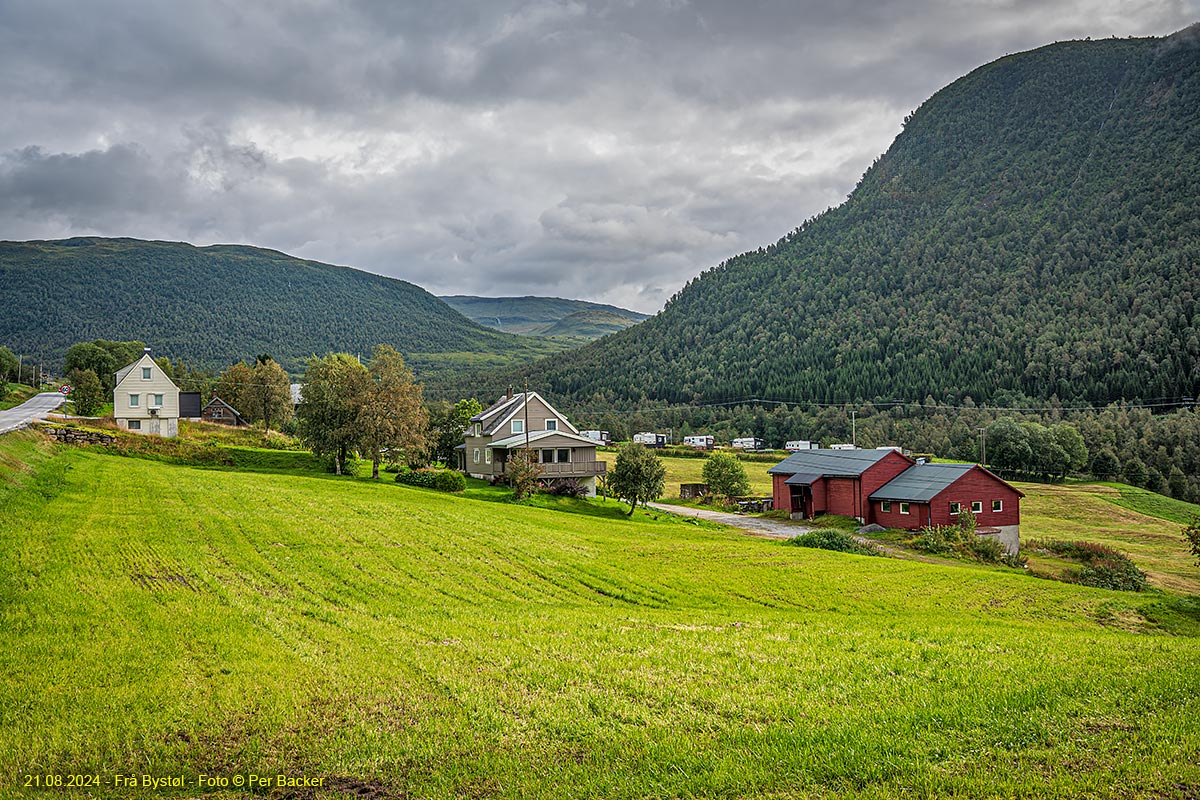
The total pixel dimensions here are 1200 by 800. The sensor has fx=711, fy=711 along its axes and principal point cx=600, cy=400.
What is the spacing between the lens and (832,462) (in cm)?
5622

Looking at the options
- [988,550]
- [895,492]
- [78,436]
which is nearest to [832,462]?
[895,492]

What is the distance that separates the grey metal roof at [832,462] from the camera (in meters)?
52.5

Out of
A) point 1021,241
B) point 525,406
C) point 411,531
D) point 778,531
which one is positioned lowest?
point 778,531

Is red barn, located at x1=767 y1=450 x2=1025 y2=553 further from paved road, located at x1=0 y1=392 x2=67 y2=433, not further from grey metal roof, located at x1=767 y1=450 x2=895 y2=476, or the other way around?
paved road, located at x1=0 y1=392 x2=67 y2=433

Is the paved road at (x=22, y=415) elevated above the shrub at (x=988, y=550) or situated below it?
above

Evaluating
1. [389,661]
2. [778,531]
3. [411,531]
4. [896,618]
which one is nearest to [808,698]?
[389,661]

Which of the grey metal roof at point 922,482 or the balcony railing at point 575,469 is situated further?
the balcony railing at point 575,469

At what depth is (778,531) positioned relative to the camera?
47.2 metres

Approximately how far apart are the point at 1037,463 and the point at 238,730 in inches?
4126

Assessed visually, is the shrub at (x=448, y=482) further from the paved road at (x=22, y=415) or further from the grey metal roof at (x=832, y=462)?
the grey metal roof at (x=832, y=462)

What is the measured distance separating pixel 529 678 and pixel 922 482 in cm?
4639

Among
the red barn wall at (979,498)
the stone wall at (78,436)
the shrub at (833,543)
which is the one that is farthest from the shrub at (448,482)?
the red barn wall at (979,498)

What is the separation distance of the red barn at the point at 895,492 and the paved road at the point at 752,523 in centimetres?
347

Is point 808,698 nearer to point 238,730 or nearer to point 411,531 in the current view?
point 238,730
